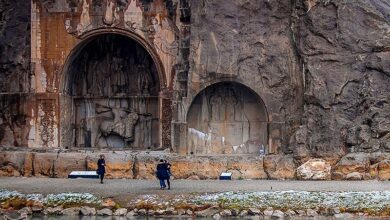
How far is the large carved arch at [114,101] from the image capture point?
45.5 m

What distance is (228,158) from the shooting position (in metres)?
39.9

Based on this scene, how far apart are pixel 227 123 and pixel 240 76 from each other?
307 cm

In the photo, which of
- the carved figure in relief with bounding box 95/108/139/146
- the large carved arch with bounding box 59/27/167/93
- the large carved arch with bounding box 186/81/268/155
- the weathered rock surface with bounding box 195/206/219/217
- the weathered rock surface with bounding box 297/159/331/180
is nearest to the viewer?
the weathered rock surface with bounding box 195/206/219/217

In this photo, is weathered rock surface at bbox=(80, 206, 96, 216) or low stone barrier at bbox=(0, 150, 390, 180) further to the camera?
low stone barrier at bbox=(0, 150, 390, 180)

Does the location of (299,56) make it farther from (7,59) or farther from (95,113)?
(7,59)

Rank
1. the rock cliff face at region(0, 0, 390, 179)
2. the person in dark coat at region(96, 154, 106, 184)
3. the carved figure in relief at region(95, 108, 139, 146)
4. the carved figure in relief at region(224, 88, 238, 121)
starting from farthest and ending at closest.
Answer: the carved figure in relief at region(95, 108, 139, 146) → the carved figure in relief at region(224, 88, 238, 121) → the rock cliff face at region(0, 0, 390, 179) → the person in dark coat at region(96, 154, 106, 184)

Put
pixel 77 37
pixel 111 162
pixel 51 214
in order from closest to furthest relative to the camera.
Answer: pixel 51 214 → pixel 111 162 → pixel 77 37

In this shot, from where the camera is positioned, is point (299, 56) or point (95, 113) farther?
point (95, 113)

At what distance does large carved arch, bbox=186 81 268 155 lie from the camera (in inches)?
1720

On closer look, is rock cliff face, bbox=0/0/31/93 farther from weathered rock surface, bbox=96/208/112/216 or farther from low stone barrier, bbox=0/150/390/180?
weathered rock surface, bbox=96/208/112/216

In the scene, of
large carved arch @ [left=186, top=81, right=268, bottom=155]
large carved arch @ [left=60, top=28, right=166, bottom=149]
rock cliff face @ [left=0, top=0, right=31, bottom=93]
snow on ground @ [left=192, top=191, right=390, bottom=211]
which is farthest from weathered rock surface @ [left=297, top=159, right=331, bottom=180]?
rock cliff face @ [left=0, top=0, right=31, bottom=93]

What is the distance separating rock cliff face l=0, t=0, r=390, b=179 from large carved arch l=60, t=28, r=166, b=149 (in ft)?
1.18

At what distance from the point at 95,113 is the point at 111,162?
283 inches

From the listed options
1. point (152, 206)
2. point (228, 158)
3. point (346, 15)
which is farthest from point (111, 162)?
point (346, 15)
